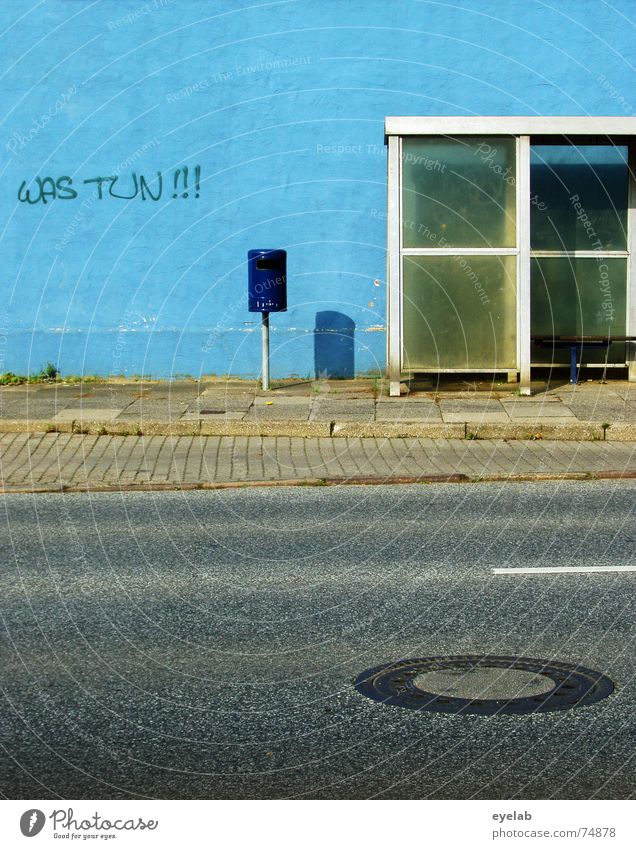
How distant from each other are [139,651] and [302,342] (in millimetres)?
10455

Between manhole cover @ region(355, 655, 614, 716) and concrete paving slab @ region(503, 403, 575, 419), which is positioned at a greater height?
concrete paving slab @ region(503, 403, 575, 419)

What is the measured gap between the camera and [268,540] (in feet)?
29.0

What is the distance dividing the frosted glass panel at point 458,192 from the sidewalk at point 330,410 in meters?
1.75

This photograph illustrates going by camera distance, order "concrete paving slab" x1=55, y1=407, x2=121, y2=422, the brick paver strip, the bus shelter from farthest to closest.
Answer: the bus shelter → "concrete paving slab" x1=55, y1=407, x2=121, y2=422 → the brick paver strip

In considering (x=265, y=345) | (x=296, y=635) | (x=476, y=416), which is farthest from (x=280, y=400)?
(x=296, y=635)

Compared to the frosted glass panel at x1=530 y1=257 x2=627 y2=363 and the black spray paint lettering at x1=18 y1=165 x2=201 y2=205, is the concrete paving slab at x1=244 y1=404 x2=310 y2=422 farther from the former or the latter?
the frosted glass panel at x1=530 y1=257 x2=627 y2=363

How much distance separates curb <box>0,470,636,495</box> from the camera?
11.0 m

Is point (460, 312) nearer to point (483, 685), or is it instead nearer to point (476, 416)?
point (476, 416)

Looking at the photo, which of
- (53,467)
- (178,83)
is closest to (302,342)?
(178,83)

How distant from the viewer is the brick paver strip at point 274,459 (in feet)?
37.1

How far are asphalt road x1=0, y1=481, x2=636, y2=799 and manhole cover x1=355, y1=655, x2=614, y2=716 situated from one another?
3.6 inches

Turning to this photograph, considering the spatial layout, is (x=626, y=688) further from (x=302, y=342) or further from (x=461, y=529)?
(x=302, y=342)
